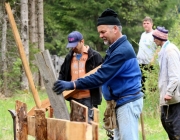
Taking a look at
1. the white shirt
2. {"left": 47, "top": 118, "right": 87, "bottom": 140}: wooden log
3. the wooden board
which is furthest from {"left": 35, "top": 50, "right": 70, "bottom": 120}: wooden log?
the white shirt

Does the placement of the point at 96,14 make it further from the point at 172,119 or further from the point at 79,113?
the point at 79,113

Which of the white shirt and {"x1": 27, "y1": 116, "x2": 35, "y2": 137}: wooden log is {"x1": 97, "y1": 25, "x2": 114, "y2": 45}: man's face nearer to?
{"x1": 27, "y1": 116, "x2": 35, "y2": 137}: wooden log

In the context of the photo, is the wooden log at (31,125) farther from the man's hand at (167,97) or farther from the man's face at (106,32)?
the man's hand at (167,97)

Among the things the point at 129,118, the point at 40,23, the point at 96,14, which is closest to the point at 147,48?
the point at 129,118

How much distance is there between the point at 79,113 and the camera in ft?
12.6

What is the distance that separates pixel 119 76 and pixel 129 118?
481mm

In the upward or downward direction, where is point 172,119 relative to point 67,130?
downward

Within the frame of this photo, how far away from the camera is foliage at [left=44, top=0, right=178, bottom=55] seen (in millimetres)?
23797

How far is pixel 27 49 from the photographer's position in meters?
17.8

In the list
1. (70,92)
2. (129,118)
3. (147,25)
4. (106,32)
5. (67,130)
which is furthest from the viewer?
(147,25)

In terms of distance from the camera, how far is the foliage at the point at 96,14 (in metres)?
23.8

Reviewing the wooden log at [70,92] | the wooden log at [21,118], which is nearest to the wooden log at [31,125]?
the wooden log at [21,118]

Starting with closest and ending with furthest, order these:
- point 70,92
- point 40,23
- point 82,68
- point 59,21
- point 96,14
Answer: point 70,92, point 82,68, point 40,23, point 96,14, point 59,21

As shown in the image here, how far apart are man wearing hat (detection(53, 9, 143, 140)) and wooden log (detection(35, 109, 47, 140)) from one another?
3.65ft
